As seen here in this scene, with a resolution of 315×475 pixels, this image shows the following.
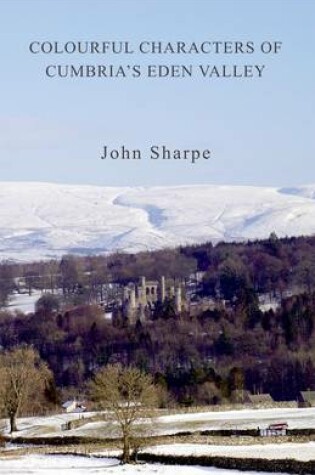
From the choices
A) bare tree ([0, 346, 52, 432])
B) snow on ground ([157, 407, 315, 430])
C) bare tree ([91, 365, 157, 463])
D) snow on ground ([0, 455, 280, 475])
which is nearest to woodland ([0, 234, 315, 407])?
bare tree ([0, 346, 52, 432])

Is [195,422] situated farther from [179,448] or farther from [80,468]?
[80,468]

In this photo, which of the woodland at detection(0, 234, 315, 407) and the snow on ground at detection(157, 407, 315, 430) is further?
the woodland at detection(0, 234, 315, 407)

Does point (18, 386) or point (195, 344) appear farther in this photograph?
point (195, 344)

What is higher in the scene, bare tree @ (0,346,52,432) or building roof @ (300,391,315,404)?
bare tree @ (0,346,52,432)

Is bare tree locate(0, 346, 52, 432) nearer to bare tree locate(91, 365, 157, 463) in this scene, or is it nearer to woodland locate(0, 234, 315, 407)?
woodland locate(0, 234, 315, 407)

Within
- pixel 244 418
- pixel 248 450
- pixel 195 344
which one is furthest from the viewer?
pixel 195 344

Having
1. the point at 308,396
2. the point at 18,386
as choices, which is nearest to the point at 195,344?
the point at 308,396
